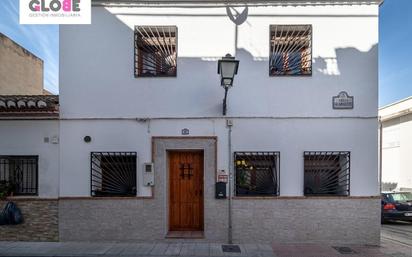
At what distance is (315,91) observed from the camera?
8414mm

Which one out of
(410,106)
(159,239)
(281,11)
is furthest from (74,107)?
(410,106)

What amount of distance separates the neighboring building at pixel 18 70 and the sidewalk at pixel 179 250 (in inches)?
228

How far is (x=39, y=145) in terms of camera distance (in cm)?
847

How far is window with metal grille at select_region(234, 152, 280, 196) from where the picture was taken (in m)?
8.41

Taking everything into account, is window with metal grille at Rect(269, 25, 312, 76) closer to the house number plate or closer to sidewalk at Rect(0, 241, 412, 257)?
the house number plate

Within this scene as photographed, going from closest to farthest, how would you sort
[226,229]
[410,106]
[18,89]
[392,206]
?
[226,229]
[18,89]
[392,206]
[410,106]

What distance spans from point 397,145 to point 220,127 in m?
16.4

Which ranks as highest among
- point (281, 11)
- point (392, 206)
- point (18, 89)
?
point (281, 11)

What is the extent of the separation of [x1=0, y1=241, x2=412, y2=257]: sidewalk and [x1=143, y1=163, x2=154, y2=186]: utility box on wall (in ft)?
4.83

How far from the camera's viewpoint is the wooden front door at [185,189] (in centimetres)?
870

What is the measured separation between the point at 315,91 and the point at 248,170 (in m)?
2.58

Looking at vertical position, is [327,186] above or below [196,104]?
below

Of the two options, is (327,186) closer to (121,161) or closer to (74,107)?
(121,161)

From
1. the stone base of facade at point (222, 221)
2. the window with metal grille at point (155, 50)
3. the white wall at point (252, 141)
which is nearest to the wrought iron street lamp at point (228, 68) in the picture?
the white wall at point (252, 141)
